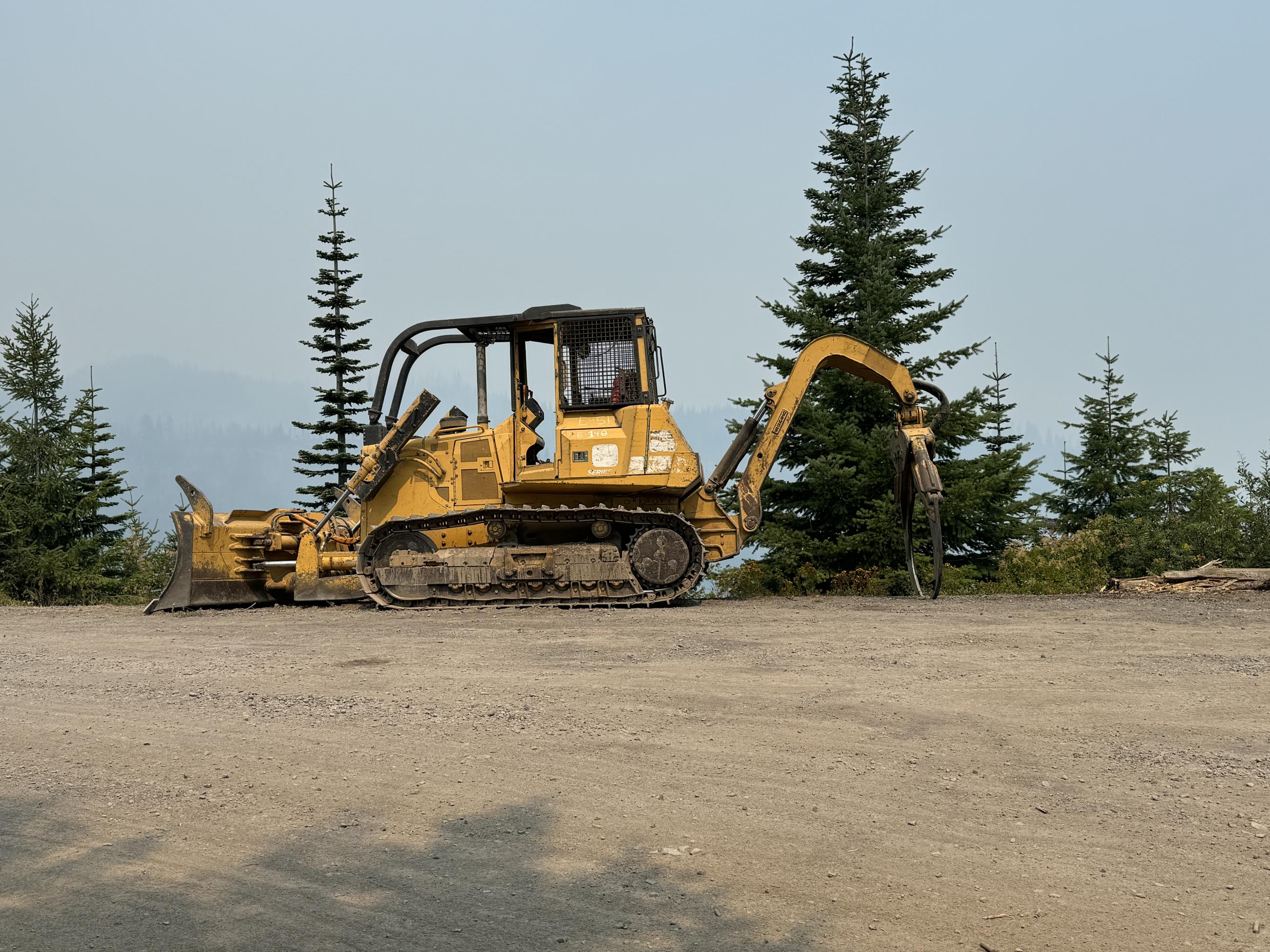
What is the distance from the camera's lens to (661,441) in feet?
41.2

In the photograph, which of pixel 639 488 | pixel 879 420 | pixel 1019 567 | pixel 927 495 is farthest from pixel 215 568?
pixel 1019 567

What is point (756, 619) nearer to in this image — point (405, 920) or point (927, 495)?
point (927, 495)

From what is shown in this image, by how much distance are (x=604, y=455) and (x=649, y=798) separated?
25.4ft

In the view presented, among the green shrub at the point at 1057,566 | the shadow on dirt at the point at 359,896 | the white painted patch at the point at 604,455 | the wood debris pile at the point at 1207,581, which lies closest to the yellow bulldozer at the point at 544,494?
the white painted patch at the point at 604,455

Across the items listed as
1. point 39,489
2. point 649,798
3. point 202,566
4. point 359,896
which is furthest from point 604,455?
point 39,489

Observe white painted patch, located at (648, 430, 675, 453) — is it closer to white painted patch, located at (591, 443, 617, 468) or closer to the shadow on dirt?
white painted patch, located at (591, 443, 617, 468)

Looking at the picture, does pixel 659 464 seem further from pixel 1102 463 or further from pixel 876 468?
pixel 1102 463

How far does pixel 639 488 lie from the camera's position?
499 inches

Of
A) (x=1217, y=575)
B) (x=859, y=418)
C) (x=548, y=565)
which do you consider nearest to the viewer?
(x=548, y=565)

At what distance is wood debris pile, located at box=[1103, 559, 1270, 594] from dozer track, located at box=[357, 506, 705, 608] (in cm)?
613

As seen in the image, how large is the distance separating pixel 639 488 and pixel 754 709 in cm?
623

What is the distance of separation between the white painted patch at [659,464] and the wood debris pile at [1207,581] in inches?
250

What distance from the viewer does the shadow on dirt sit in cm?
353

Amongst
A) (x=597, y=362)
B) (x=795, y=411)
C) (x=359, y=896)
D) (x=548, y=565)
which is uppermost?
(x=597, y=362)
